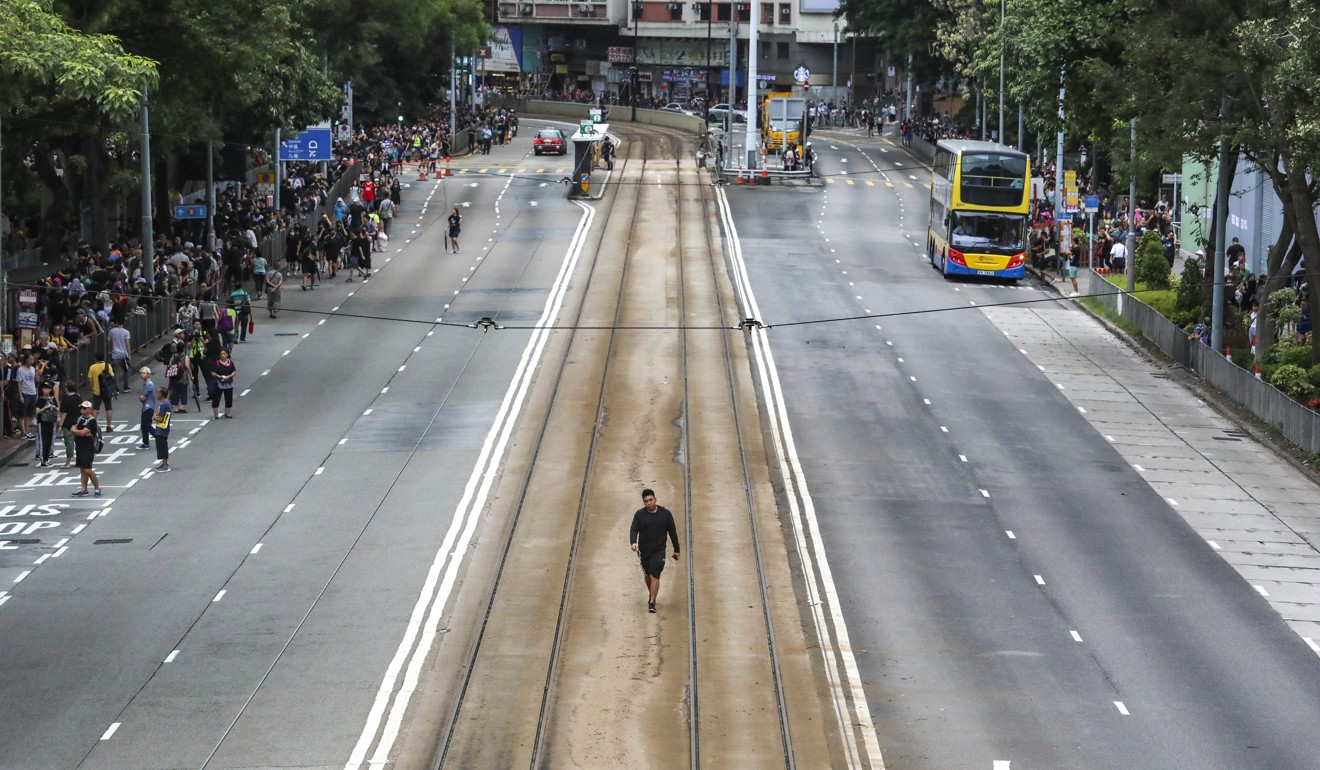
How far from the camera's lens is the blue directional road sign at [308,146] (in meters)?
55.5

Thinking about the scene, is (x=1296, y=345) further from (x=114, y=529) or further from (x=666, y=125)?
(x=666, y=125)

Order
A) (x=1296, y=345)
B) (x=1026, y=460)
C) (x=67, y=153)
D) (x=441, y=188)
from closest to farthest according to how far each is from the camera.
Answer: (x=1026, y=460) → (x=1296, y=345) → (x=67, y=153) → (x=441, y=188)

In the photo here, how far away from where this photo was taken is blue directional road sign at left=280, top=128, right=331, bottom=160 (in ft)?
182

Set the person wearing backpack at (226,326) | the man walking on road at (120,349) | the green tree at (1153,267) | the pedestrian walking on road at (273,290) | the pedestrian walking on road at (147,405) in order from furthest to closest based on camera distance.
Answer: the green tree at (1153,267) → the pedestrian walking on road at (273,290) → the person wearing backpack at (226,326) → the man walking on road at (120,349) → the pedestrian walking on road at (147,405)

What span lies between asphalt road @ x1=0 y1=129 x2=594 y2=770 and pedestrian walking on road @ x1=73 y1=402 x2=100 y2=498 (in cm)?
39

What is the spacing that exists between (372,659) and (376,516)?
6240 millimetres

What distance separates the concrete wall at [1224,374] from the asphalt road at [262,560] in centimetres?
1395

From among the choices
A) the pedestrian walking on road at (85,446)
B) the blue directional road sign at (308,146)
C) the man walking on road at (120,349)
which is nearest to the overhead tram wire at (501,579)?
the pedestrian walking on road at (85,446)

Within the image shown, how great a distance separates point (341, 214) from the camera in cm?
5353

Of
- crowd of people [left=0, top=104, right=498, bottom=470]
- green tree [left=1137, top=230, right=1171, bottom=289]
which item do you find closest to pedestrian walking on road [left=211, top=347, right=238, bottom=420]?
crowd of people [left=0, top=104, right=498, bottom=470]

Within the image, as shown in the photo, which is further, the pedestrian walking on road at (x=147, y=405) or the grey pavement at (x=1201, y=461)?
the pedestrian walking on road at (x=147, y=405)

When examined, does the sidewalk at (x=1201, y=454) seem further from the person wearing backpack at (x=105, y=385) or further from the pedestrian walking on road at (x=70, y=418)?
the person wearing backpack at (x=105, y=385)

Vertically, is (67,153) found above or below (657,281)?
above

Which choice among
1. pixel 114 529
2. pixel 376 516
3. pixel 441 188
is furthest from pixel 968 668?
pixel 441 188
